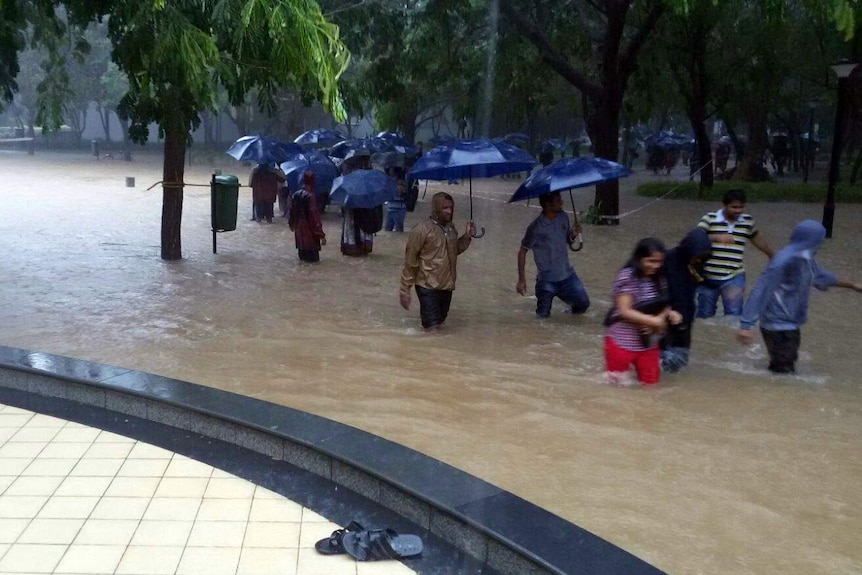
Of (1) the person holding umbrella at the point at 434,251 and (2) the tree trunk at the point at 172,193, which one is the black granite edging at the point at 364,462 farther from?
(2) the tree trunk at the point at 172,193

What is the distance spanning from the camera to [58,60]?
13.1 m

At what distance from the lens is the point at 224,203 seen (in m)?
14.1

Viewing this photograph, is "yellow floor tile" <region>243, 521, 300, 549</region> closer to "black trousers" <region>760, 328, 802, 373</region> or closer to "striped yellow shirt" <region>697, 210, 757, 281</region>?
"black trousers" <region>760, 328, 802, 373</region>

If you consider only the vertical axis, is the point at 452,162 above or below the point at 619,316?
above

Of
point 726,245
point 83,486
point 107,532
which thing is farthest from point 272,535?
point 726,245

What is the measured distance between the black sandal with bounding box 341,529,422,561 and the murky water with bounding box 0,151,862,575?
39.4 inches

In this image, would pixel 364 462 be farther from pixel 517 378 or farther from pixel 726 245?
pixel 726 245

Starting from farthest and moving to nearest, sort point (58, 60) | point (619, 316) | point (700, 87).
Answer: point (700, 87) → point (58, 60) → point (619, 316)

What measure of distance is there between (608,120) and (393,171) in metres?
4.31

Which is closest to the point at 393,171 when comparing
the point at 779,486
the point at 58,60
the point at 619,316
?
the point at 58,60

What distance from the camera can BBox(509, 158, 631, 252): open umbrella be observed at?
8.55 meters

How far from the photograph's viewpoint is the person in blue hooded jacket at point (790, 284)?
6.55 meters

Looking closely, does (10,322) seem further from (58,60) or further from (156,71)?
(58,60)

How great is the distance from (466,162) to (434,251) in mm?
1243
